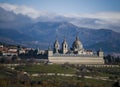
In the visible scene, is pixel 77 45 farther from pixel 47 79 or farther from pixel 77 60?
pixel 47 79

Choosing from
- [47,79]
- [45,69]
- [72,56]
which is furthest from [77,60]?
[47,79]

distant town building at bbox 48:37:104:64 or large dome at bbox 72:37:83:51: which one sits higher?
large dome at bbox 72:37:83:51

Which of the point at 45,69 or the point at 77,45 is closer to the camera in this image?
the point at 45,69

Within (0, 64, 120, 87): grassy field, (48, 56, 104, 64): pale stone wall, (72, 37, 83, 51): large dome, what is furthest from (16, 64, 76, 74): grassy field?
(72, 37, 83, 51): large dome

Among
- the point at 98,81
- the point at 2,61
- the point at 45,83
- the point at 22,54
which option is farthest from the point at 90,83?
the point at 22,54

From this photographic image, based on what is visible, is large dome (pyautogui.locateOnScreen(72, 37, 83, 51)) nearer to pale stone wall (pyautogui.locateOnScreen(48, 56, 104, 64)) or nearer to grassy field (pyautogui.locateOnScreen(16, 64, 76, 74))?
pale stone wall (pyautogui.locateOnScreen(48, 56, 104, 64))

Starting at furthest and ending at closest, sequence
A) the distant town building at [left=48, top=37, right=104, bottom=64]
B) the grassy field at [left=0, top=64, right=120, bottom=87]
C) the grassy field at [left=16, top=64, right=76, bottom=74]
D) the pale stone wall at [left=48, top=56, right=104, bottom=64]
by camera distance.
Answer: the distant town building at [left=48, top=37, right=104, bottom=64]
the pale stone wall at [left=48, top=56, right=104, bottom=64]
the grassy field at [left=16, top=64, right=76, bottom=74]
the grassy field at [left=0, top=64, right=120, bottom=87]

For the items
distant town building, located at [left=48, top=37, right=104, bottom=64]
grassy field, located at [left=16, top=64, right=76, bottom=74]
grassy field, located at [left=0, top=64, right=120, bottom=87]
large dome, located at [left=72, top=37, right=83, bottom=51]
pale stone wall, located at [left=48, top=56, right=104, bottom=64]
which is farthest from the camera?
large dome, located at [left=72, top=37, right=83, bottom=51]

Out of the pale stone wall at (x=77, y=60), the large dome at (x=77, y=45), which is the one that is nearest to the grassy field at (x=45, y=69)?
the pale stone wall at (x=77, y=60)

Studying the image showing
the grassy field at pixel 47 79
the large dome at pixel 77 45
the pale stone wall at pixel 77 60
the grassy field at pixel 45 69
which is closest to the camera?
the grassy field at pixel 47 79

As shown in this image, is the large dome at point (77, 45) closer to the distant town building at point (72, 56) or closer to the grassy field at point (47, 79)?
the distant town building at point (72, 56)
